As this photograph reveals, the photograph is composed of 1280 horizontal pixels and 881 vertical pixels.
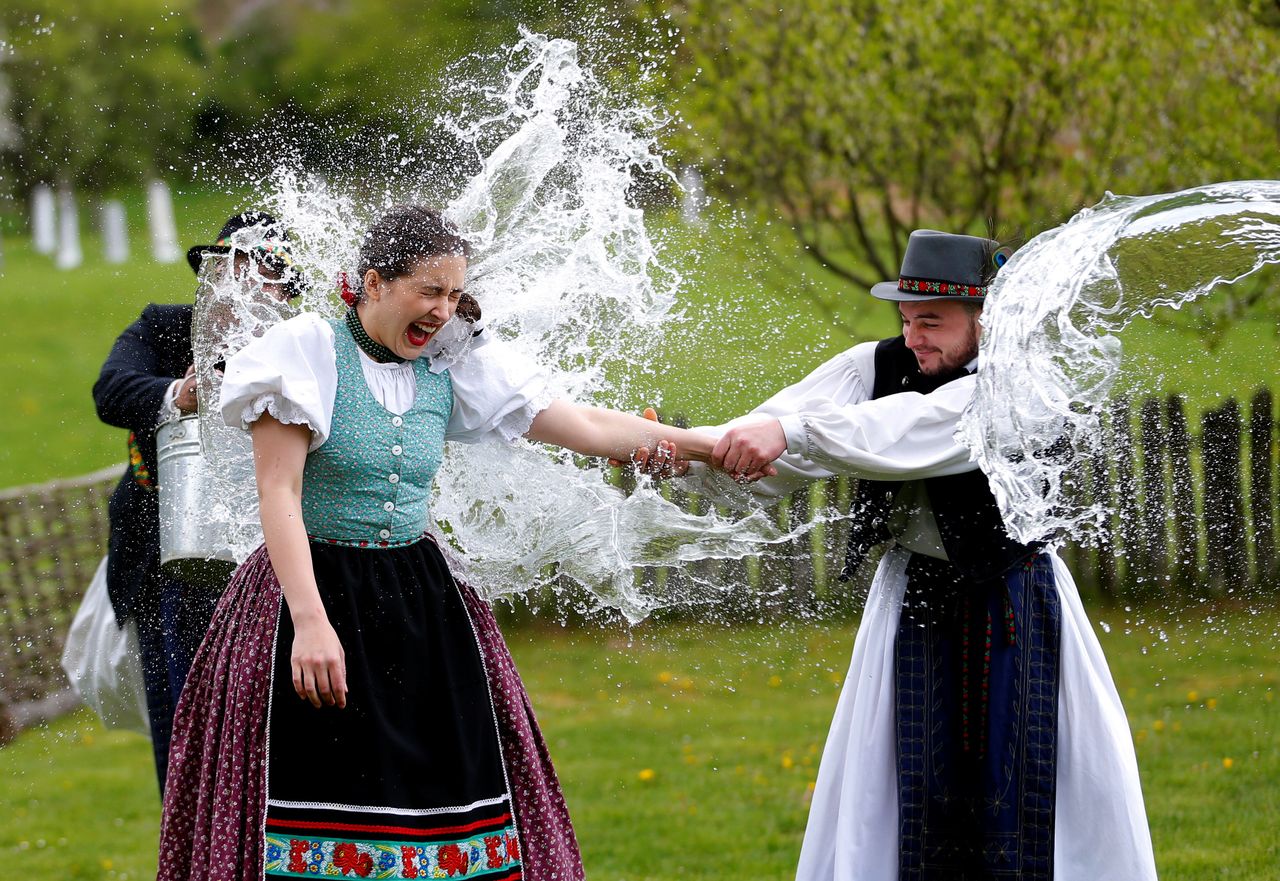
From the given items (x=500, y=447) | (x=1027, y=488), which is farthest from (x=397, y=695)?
(x=1027, y=488)

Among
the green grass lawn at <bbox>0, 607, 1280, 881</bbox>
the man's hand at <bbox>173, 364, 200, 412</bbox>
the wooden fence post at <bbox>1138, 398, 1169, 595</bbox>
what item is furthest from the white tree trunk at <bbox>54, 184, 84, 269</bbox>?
the man's hand at <bbox>173, 364, 200, 412</bbox>

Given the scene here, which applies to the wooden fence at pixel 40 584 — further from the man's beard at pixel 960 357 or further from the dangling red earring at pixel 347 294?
the man's beard at pixel 960 357

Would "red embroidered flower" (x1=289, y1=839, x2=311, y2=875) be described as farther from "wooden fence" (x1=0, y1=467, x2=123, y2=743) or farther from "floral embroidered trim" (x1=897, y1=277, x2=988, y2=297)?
"wooden fence" (x1=0, y1=467, x2=123, y2=743)

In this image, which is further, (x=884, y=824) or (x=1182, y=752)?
(x=1182, y=752)

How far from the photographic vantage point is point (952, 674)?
344cm

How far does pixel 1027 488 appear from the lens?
3229 mm

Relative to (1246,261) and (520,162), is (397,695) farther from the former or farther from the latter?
(1246,261)

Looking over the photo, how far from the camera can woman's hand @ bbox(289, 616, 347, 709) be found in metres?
2.83

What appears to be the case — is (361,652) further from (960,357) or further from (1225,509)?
(1225,509)

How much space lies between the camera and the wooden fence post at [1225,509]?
562 centimetres

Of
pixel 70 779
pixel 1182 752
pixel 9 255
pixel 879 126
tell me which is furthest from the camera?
pixel 9 255

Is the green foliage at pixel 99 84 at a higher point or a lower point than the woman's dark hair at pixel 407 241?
higher

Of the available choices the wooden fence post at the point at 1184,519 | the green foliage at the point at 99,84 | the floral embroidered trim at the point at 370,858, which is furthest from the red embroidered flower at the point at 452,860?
the green foliage at the point at 99,84

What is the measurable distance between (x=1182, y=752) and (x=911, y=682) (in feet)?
9.29
